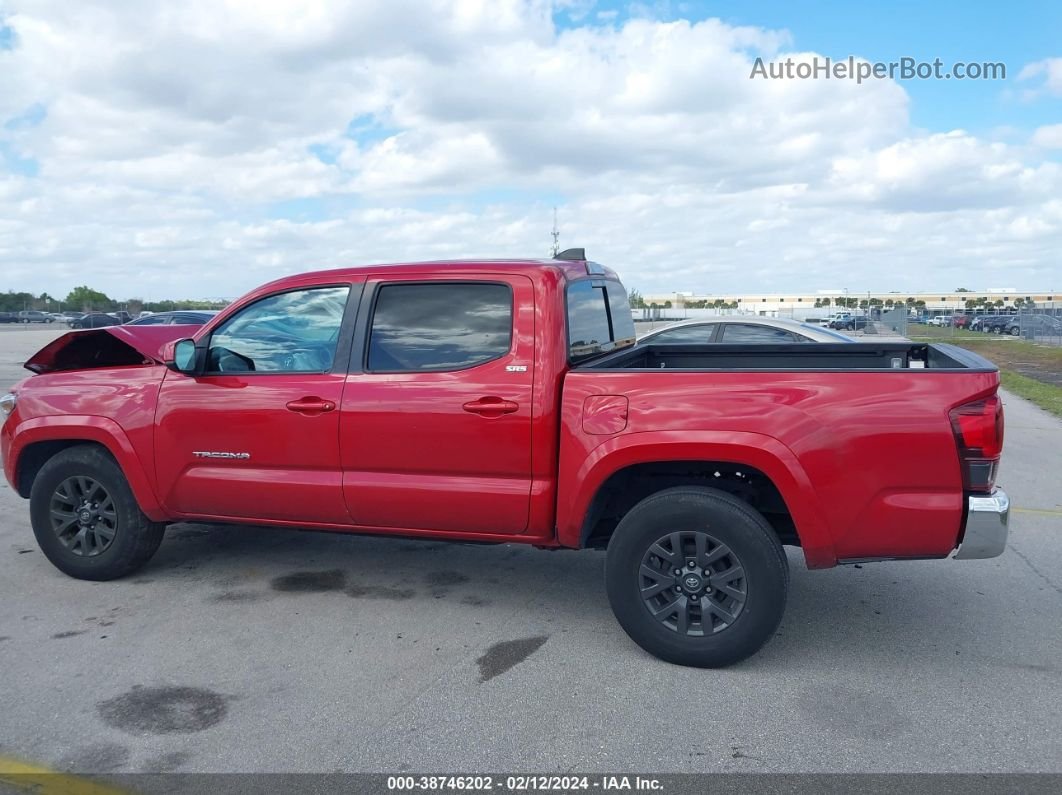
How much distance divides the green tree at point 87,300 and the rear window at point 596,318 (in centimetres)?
9016

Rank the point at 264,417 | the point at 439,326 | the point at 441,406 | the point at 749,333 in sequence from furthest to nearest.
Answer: the point at 749,333
the point at 264,417
the point at 439,326
the point at 441,406

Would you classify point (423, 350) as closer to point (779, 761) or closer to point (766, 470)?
point (766, 470)

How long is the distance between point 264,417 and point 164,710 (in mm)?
1642

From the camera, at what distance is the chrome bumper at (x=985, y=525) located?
3.93 meters

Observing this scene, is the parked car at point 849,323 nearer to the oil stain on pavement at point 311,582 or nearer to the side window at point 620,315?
the side window at point 620,315

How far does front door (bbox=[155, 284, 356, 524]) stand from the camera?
193 inches

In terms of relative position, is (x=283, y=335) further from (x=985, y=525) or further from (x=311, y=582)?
(x=985, y=525)

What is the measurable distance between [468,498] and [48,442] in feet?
9.49

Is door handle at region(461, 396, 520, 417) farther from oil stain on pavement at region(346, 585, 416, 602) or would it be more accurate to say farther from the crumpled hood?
the crumpled hood

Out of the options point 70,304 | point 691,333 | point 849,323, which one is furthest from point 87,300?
point 691,333

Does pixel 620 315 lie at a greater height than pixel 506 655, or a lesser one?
greater

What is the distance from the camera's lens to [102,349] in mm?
5938

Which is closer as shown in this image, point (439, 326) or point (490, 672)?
point (490, 672)

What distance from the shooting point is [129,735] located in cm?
366
